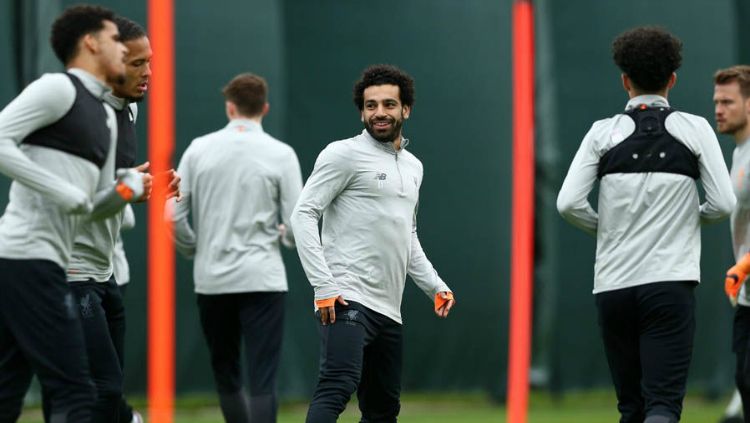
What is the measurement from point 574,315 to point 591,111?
1772mm

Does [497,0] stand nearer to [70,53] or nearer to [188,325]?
[188,325]

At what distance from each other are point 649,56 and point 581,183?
0.59 meters

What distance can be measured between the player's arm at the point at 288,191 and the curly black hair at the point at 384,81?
50.1 inches

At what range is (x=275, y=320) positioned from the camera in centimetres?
659

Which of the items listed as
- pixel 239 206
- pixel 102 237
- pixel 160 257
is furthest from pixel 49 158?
pixel 160 257

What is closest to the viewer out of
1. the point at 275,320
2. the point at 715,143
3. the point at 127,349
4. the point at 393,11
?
the point at 715,143

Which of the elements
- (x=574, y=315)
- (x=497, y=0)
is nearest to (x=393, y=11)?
(x=497, y=0)

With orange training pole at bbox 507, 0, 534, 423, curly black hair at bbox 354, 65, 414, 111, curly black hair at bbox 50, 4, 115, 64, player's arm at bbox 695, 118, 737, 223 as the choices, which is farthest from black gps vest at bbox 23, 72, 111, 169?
orange training pole at bbox 507, 0, 534, 423

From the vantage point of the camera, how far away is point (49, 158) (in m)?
4.32

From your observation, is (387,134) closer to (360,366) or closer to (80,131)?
(360,366)

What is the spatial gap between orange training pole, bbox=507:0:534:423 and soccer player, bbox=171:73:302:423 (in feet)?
14.6

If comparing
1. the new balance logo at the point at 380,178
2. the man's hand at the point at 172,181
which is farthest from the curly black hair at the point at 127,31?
the new balance logo at the point at 380,178

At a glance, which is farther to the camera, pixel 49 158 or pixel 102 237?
pixel 102 237

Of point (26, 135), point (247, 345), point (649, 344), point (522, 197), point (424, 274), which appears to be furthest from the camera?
point (522, 197)
